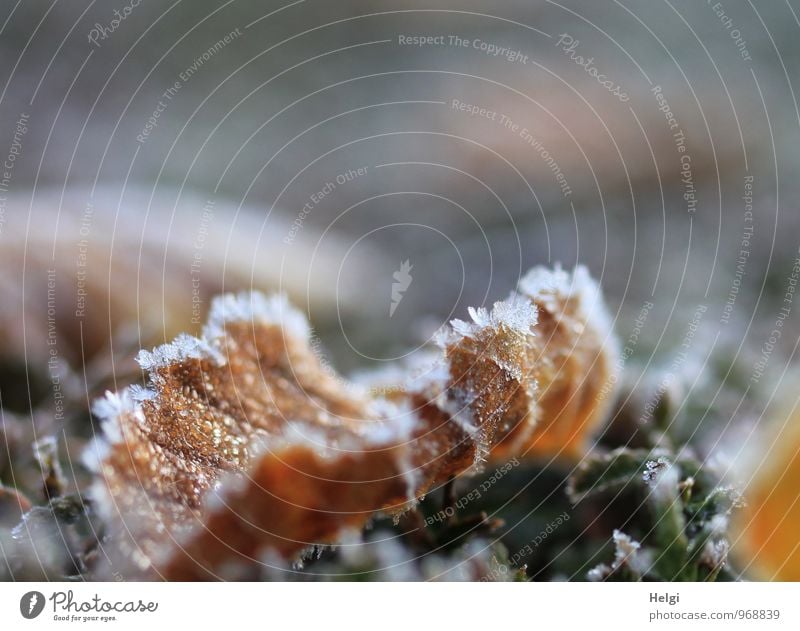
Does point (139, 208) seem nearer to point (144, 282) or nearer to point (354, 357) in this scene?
point (144, 282)

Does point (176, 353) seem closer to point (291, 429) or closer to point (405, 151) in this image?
point (291, 429)

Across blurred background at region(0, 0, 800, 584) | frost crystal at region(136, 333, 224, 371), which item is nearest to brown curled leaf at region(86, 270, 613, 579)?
frost crystal at region(136, 333, 224, 371)

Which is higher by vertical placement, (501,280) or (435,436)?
(501,280)

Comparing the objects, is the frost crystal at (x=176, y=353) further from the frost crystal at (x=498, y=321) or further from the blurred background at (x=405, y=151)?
the blurred background at (x=405, y=151)

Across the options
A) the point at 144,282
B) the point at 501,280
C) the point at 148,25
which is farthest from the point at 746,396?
the point at 148,25

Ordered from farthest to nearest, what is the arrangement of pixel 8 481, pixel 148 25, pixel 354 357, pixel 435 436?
pixel 148 25
pixel 354 357
pixel 8 481
pixel 435 436

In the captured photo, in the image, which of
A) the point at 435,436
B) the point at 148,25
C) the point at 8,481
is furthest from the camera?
the point at 148,25

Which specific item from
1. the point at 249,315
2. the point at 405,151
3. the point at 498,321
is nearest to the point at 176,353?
the point at 249,315
